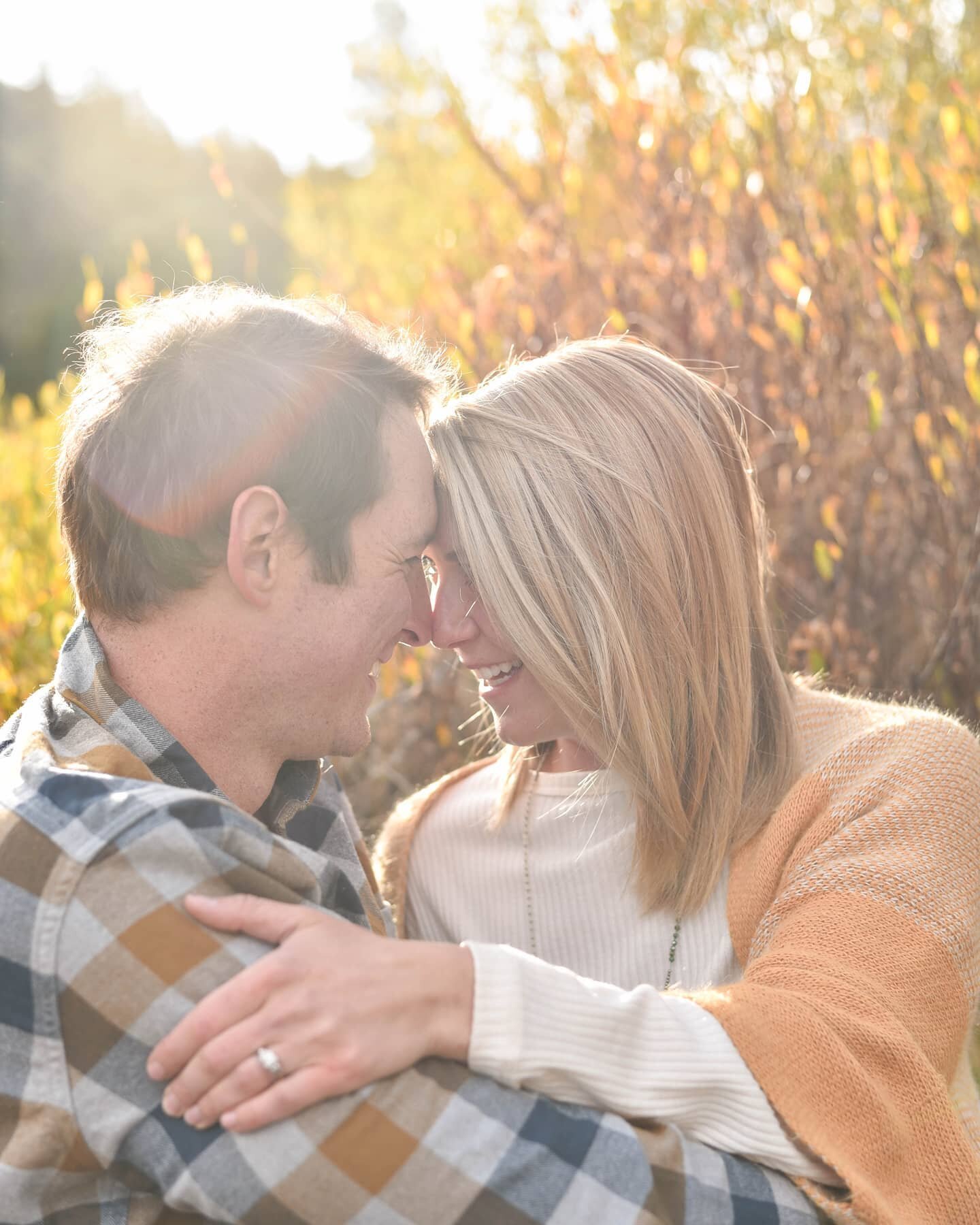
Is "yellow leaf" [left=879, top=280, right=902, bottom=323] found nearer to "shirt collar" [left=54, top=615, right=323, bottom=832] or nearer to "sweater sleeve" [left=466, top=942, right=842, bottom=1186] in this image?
"sweater sleeve" [left=466, top=942, right=842, bottom=1186]

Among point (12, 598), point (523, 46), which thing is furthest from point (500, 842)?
point (523, 46)

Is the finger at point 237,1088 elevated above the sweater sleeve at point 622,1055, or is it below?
above

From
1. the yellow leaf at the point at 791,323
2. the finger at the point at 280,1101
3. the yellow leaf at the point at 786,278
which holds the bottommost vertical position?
the finger at the point at 280,1101

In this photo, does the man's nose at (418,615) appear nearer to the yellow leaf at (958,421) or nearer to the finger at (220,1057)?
the finger at (220,1057)

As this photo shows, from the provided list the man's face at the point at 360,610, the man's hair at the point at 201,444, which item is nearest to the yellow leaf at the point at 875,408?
the man's face at the point at 360,610

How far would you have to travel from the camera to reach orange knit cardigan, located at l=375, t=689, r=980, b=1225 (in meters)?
1.73

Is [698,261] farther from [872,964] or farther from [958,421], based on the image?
[872,964]

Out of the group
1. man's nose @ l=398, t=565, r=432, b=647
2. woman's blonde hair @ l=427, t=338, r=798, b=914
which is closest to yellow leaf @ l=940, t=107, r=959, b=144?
woman's blonde hair @ l=427, t=338, r=798, b=914

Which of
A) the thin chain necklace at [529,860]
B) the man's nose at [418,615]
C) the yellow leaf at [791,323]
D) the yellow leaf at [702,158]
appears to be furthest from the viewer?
the yellow leaf at [702,158]

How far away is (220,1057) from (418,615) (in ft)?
3.46

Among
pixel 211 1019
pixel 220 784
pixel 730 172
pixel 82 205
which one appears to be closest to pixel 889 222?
Answer: pixel 730 172

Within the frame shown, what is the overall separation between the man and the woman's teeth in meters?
0.15

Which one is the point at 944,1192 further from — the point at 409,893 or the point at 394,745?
the point at 394,745

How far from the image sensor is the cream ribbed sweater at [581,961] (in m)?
1.57
